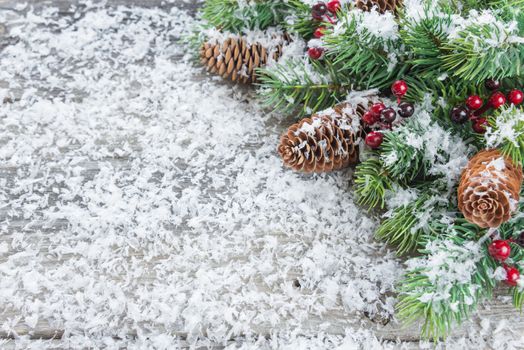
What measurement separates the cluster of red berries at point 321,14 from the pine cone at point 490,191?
33 cm

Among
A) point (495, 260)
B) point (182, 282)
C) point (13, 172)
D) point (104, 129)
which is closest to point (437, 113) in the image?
point (495, 260)

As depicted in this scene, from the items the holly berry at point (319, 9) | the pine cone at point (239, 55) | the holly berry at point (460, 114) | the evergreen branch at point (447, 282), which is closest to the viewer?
the evergreen branch at point (447, 282)

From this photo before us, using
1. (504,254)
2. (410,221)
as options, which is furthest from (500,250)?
(410,221)

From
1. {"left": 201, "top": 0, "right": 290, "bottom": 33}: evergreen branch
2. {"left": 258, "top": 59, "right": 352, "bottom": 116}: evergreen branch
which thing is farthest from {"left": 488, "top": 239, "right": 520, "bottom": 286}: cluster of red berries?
{"left": 201, "top": 0, "right": 290, "bottom": 33}: evergreen branch

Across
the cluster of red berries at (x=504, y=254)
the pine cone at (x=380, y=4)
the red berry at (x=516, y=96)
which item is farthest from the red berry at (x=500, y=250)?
the pine cone at (x=380, y=4)

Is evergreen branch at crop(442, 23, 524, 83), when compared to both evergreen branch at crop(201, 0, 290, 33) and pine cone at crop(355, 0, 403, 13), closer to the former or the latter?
pine cone at crop(355, 0, 403, 13)

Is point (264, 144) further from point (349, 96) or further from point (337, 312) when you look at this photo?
point (337, 312)

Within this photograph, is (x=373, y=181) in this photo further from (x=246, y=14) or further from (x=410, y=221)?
(x=246, y=14)

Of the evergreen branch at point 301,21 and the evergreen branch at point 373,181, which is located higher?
the evergreen branch at point 301,21

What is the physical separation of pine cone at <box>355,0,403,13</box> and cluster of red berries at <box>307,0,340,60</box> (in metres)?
0.04

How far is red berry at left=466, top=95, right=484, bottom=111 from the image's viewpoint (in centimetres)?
81

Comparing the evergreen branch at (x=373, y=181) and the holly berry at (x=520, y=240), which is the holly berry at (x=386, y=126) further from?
the holly berry at (x=520, y=240)

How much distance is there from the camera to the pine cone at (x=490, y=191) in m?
0.72

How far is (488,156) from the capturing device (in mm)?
774
